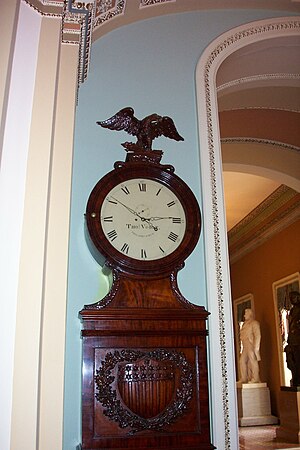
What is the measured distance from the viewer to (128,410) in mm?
2002

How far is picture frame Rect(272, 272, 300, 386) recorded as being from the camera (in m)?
6.38

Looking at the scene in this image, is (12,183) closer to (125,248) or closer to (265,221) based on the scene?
(125,248)

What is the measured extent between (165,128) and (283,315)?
15.0ft

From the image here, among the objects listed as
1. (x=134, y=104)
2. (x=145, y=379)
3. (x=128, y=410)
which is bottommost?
(x=128, y=410)

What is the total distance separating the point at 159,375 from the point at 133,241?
56cm

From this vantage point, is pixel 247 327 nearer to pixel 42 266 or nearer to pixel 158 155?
pixel 158 155

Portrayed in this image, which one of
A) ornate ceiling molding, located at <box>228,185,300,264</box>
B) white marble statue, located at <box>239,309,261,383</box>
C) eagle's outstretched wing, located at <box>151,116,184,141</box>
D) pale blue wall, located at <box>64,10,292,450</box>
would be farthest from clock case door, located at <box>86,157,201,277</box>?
white marble statue, located at <box>239,309,261,383</box>

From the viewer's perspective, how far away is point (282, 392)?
551 cm

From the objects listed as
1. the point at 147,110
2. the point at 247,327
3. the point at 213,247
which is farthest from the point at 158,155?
the point at 247,327

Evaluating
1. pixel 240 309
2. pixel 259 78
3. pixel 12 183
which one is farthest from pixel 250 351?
pixel 12 183

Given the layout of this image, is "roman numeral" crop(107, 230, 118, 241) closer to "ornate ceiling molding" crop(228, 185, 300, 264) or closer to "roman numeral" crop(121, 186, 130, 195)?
"roman numeral" crop(121, 186, 130, 195)

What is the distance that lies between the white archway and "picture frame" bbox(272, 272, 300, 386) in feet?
12.8

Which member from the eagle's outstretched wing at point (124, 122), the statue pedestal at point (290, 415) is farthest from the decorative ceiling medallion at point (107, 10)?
the statue pedestal at point (290, 415)

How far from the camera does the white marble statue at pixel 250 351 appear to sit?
22.1ft
